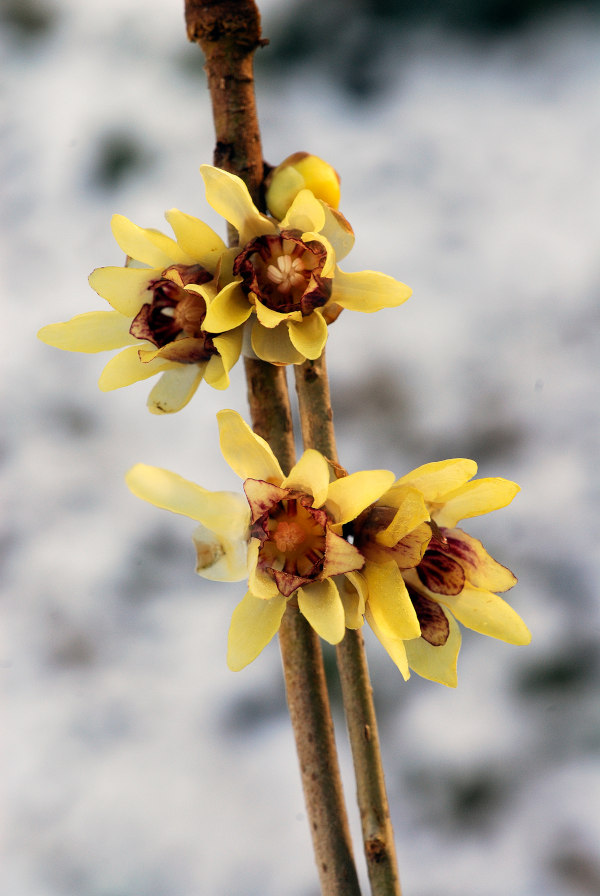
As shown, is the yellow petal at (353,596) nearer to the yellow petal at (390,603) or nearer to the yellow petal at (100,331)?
the yellow petal at (390,603)

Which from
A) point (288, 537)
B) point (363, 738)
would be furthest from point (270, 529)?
point (363, 738)

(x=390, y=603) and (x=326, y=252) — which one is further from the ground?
(x=326, y=252)

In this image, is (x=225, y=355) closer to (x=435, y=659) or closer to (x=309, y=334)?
(x=309, y=334)

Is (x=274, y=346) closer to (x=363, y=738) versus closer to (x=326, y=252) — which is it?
(x=326, y=252)

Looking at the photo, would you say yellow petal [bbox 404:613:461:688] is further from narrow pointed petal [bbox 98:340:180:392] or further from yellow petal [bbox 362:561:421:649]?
narrow pointed petal [bbox 98:340:180:392]

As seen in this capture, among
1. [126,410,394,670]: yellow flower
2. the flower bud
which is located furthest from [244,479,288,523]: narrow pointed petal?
the flower bud

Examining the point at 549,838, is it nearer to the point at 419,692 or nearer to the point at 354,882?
the point at 419,692

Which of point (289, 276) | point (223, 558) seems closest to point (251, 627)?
point (223, 558)
